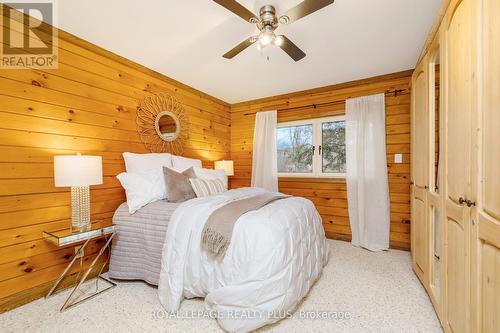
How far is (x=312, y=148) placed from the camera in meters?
3.74

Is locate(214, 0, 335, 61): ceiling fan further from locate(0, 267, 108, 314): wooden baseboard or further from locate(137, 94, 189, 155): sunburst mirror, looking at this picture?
locate(0, 267, 108, 314): wooden baseboard

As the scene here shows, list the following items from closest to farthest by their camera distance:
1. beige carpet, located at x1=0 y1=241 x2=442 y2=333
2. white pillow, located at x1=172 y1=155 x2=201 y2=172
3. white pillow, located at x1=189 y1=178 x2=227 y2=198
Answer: beige carpet, located at x1=0 y1=241 x2=442 y2=333, white pillow, located at x1=189 y1=178 x2=227 y2=198, white pillow, located at x1=172 y1=155 x2=201 y2=172

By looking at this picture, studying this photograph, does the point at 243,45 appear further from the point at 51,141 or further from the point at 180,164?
the point at 51,141

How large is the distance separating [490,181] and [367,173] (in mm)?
2328

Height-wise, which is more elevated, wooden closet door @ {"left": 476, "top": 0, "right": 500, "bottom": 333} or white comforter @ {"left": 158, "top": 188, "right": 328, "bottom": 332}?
wooden closet door @ {"left": 476, "top": 0, "right": 500, "bottom": 333}

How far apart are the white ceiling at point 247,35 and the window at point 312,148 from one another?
0.74 metres

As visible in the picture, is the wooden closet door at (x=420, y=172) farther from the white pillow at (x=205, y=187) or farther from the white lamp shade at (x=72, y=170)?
the white lamp shade at (x=72, y=170)

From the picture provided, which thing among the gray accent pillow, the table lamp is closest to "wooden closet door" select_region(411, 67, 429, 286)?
the gray accent pillow

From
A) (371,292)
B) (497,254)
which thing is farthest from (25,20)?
(371,292)

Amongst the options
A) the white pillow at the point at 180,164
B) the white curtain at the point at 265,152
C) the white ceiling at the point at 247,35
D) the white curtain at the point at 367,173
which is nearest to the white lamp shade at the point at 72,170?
the white pillow at the point at 180,164

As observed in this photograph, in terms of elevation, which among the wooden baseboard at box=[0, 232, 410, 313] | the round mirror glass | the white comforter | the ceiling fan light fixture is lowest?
the wooden baseboard at box=[0, 232, 410, 313]

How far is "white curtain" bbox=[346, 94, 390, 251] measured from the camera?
3.08 metres

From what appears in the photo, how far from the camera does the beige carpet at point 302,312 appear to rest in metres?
1.58

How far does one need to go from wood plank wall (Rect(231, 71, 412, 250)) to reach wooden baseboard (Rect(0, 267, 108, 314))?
2786 mm
